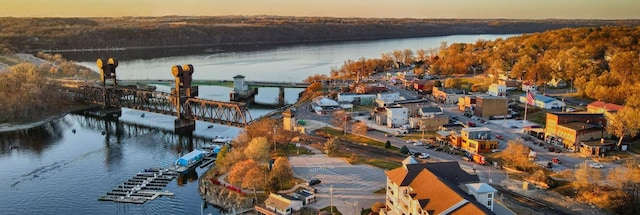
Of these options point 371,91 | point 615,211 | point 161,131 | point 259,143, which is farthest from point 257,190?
point 371,91

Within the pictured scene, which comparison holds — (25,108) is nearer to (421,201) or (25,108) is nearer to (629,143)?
(421,201)

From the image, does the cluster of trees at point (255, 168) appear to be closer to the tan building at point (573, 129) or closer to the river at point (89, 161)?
the river at point (89, 161)

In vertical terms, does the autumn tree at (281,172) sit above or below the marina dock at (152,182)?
above

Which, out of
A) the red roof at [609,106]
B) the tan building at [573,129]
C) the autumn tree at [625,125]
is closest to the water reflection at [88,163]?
the tan building at [573,129]

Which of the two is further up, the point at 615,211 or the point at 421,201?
the point at 421,201

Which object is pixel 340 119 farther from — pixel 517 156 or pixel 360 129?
pixel 517 156
